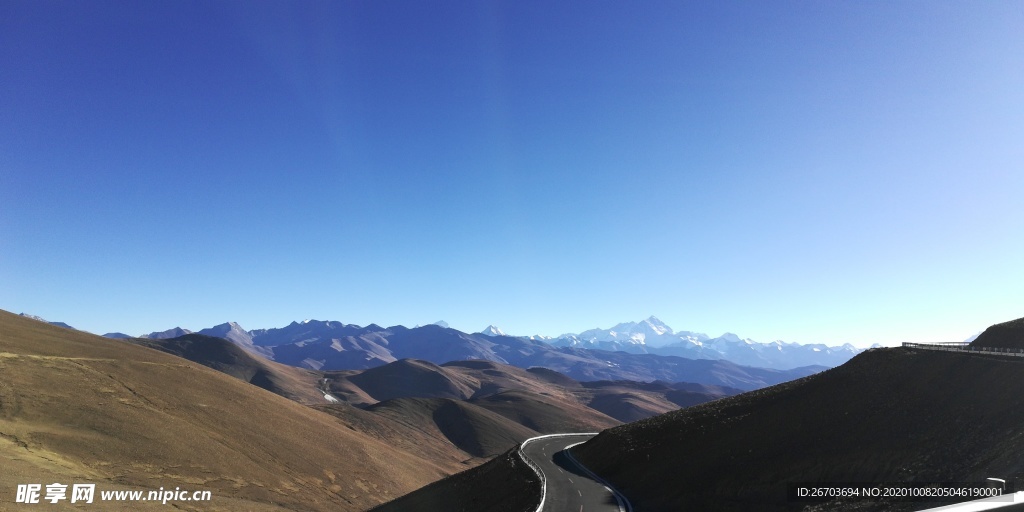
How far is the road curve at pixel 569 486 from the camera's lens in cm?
3541

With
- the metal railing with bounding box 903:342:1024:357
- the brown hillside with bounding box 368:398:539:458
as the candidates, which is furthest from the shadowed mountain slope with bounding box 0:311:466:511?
the metal railing with bounding box 903:342:1024:357

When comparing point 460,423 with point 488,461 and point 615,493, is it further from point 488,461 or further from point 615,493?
point 615,493

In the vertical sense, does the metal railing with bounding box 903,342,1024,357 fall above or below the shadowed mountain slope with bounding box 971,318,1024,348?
below

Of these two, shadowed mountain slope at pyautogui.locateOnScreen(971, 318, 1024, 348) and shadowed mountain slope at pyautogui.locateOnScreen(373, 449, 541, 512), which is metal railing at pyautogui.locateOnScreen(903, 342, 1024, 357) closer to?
shadowed mountain slope at pyautogui.locateOnScreen(971, 318, 1024, 348)

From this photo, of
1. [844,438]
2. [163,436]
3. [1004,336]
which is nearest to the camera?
[844,438]

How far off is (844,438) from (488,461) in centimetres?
4299

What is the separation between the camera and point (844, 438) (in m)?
35.3

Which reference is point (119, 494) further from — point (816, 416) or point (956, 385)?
point (956, 385)

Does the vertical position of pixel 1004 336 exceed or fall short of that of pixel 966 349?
it exceeds it

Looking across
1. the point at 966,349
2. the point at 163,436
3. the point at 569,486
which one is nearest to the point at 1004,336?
the point at 966,349

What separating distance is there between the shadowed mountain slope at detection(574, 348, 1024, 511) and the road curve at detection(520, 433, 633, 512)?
4.99 ft

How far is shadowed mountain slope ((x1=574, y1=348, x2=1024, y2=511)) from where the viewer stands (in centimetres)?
2897

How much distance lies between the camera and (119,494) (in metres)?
46.9

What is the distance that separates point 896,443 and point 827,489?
20.9ft
